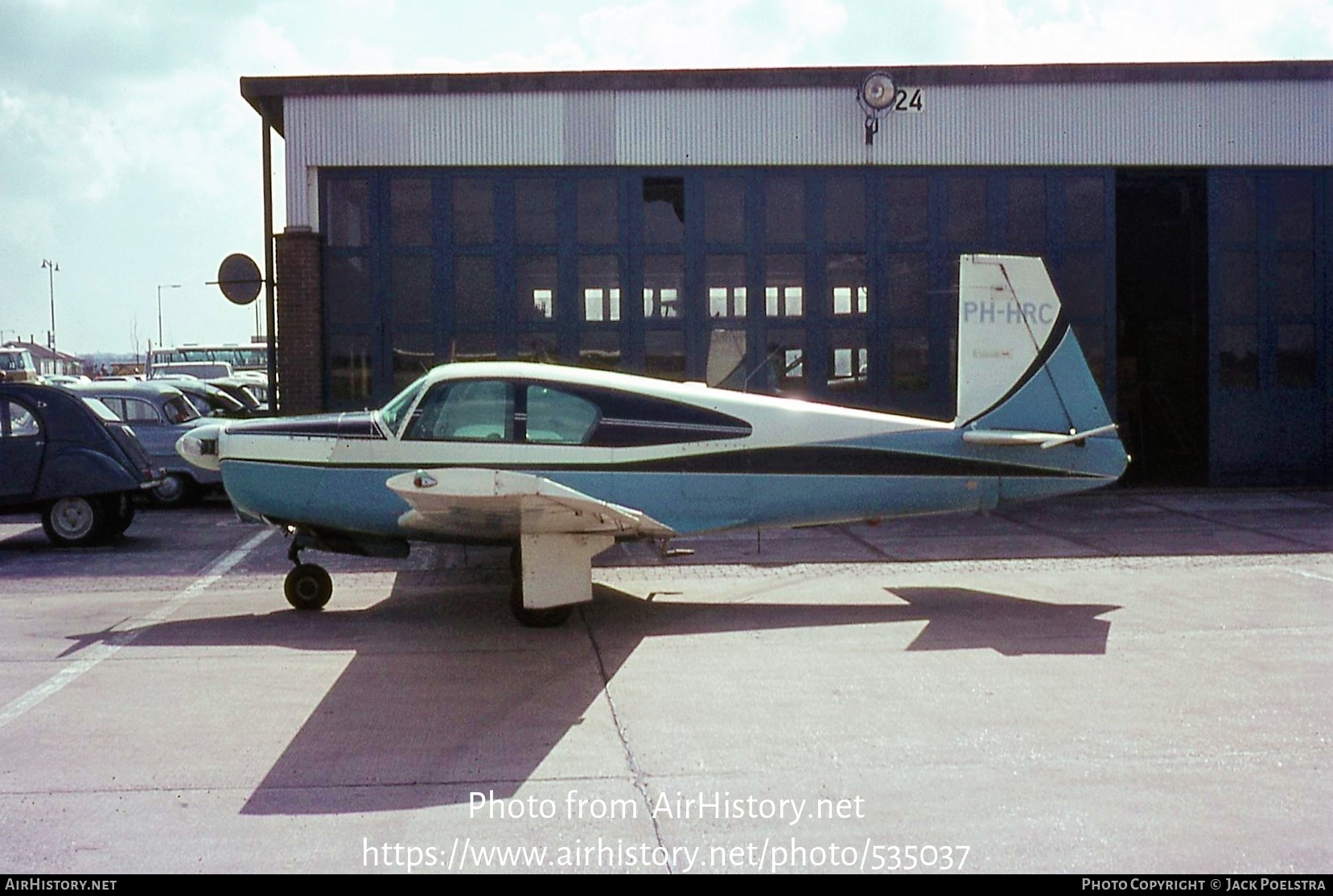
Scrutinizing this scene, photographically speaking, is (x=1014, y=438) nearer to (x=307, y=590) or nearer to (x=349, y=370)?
(x=307, y=590)

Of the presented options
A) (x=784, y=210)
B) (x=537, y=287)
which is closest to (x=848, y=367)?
(x=784, y=210)

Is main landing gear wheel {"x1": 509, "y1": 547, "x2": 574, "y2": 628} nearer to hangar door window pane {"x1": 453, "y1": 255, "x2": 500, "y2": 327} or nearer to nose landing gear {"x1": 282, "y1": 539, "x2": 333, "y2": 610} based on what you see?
nose landing gear {"x1": 282, "y1": 539, "x2": 333, "y2": 610}

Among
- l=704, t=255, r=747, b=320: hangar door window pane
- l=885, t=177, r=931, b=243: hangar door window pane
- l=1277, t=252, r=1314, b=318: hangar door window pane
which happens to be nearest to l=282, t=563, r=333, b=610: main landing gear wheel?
l=704, t=255, r=747, b=320: hangar door window pane

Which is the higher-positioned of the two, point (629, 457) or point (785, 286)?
point (785, 286)

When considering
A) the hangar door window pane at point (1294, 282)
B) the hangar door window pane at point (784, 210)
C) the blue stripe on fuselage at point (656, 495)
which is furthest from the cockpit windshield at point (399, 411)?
the hangar door window pane at point (1294, 282)

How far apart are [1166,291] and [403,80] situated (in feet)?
37.9

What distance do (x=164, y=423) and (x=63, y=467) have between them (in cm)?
434

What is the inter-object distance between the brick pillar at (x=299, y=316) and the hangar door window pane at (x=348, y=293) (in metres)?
0.18

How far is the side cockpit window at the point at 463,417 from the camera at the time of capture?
30.5ft

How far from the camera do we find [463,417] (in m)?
9.31

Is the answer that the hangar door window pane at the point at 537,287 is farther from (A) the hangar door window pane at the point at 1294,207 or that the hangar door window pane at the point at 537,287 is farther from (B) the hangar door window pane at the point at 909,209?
(A) the hangar door window pane at the point at 1294,207

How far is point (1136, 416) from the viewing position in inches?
750

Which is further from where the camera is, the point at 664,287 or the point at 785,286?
the point at 785,286

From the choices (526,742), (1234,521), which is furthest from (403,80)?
(526,742)
